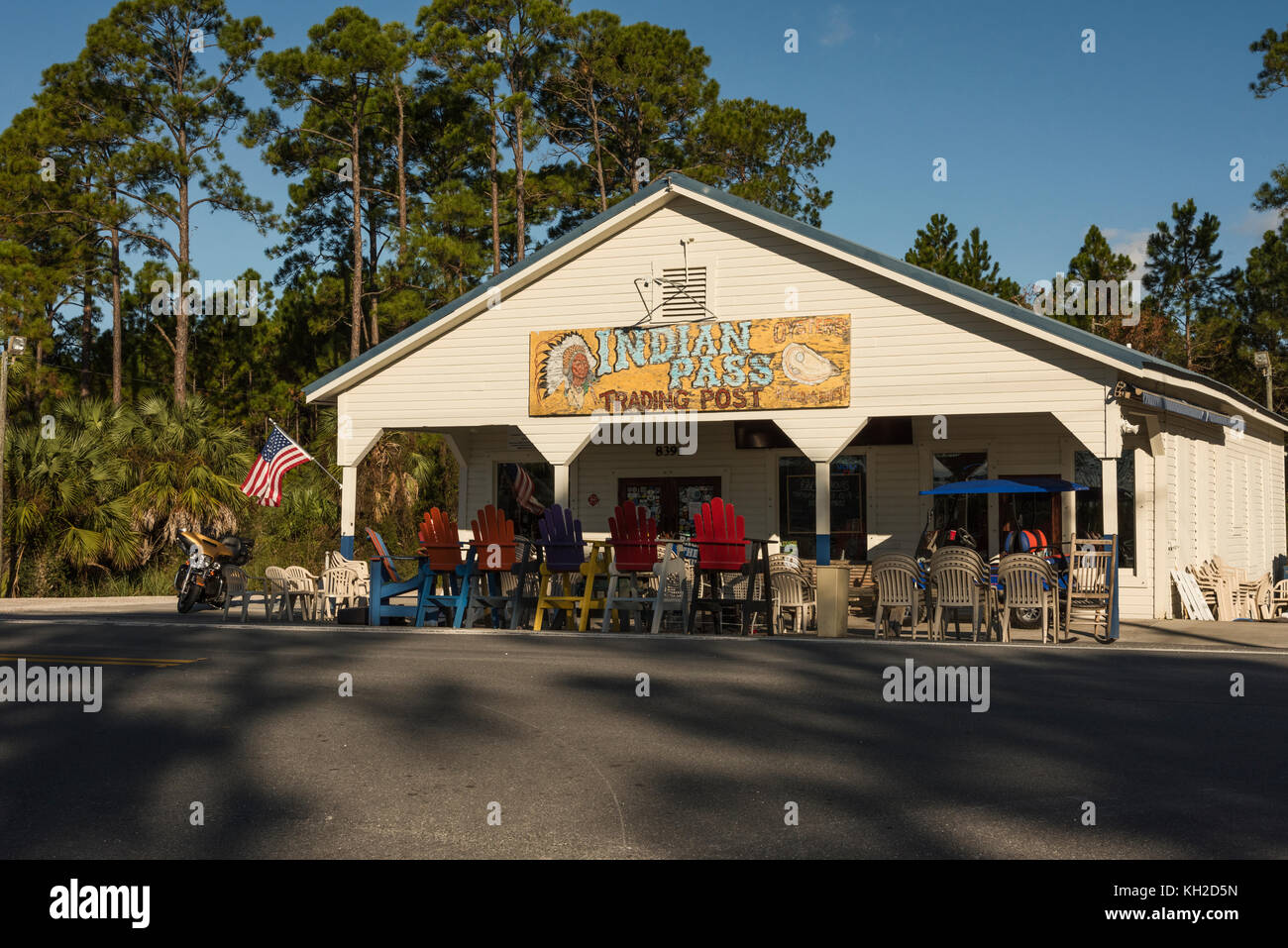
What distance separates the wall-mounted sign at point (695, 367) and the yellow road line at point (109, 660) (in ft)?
29.5

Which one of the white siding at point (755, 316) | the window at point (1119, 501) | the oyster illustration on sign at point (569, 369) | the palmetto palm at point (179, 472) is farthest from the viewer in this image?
the palmetto palm at point (179, 472)

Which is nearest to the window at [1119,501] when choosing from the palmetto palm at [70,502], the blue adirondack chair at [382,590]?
the blue adirondack chair at [382,590]

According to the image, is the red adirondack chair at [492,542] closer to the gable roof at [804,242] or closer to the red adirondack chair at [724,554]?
the red adirondack chair at [724,554]

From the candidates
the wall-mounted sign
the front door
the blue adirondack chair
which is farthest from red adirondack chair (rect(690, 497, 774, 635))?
the front door

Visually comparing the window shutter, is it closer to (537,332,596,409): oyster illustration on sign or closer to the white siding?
the white siding

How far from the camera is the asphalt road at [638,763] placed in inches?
213

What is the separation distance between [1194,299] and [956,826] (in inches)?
2050

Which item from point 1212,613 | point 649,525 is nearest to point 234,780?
point 649,525

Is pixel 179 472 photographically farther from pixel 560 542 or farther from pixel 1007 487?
pixel 1007 487

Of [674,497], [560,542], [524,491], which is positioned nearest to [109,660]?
[560,542]

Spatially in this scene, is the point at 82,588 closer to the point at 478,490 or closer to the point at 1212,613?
the point at 478,490

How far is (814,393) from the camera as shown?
18016 millimetres

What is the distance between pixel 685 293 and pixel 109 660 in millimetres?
10575

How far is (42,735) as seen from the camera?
25.7 feet
